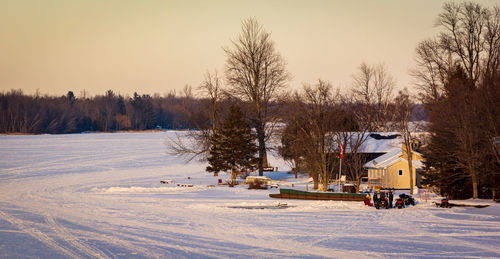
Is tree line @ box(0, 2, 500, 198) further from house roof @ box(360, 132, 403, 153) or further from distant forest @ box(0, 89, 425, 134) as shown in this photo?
distant forest @ box(0, 89, 425, 134)

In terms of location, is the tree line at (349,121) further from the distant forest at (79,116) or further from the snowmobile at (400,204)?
the distant forest at (79,116)

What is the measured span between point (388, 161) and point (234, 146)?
45.0ft

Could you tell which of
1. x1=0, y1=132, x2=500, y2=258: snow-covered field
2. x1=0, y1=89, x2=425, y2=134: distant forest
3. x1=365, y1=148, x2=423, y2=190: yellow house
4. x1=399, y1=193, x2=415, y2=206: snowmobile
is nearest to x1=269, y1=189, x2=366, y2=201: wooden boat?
x1=0, y1=132, x2=500, y2=258: snow-covered field

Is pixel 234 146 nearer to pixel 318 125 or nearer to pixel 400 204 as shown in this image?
pixel 318 125

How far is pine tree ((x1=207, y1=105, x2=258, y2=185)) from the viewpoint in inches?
1542

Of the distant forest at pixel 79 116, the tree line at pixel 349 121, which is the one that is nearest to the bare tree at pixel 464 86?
the tree line at pixel 349 121

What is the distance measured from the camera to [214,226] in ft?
61.2

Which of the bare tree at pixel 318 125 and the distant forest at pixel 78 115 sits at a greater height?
the distant forest at pixel 78 115

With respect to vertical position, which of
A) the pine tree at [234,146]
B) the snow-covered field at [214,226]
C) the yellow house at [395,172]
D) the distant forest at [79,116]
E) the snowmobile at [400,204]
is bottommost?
the snow-covered field at [214,226]

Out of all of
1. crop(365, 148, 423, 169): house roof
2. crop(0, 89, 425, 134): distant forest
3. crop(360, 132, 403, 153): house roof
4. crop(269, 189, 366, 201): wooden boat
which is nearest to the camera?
crop(269, 189, 366, 201): wooden boat

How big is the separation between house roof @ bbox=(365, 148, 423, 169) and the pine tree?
10.9m

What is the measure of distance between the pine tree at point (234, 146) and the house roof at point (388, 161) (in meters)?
10.9

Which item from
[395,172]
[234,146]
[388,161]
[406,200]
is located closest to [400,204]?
[406,200]

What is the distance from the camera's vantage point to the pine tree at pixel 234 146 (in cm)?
3916
